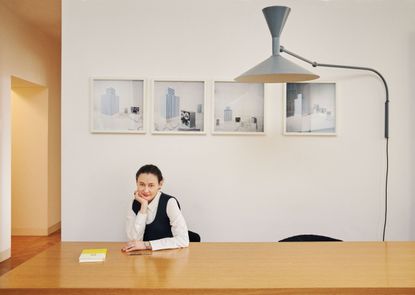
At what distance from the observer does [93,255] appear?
2424mm

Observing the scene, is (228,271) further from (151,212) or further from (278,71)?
(278,71)

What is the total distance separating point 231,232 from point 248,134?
818 mm

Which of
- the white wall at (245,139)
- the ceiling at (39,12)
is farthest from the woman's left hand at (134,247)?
the ceiling at (39,12)

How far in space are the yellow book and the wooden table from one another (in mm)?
37

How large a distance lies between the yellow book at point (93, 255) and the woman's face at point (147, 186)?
0.55 m

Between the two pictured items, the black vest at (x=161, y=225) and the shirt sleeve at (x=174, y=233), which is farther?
the black vest at (x=161, y=225)

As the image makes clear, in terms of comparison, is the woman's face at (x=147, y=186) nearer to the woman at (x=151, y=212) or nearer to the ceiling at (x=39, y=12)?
the woman at (x=151, y=212)

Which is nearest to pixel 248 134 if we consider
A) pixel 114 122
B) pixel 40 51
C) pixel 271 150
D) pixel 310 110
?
pixel 271 150

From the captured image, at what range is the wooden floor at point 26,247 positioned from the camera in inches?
205

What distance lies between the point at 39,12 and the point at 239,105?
3185 mm

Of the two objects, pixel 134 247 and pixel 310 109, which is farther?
pixel 310 109

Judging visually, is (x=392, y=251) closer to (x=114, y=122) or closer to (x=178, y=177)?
(x=178, y=177)

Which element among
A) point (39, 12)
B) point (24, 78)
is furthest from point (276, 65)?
point (24, 78)

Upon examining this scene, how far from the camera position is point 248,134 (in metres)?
3.85
